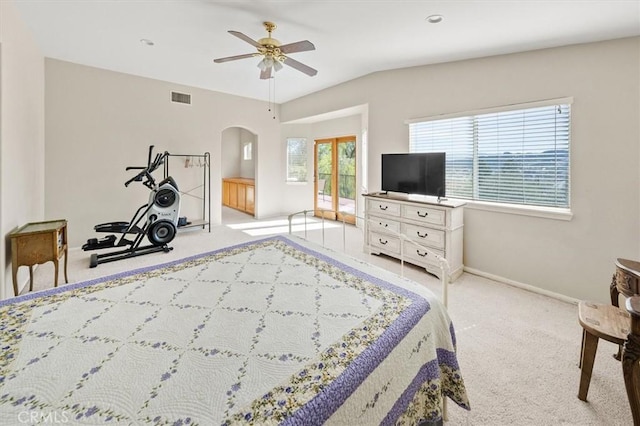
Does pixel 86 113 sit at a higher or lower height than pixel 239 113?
lower

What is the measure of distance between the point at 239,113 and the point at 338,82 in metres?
2.36

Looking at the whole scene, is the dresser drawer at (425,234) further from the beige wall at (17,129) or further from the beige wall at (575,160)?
the beige wall at (17,129)

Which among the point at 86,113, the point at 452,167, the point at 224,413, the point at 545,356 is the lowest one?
the point at 545,356

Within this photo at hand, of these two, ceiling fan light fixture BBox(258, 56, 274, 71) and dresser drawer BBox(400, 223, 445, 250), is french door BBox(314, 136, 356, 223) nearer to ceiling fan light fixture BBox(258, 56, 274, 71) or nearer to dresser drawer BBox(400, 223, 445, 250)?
dresser drawer BBox(400, 223, 445, 250)

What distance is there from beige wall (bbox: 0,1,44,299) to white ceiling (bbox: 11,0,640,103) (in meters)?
0.31

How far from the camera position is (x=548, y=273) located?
3.09 m

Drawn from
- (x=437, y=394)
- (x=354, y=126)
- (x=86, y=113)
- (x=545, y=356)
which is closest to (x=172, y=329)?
(x=437, y=394)

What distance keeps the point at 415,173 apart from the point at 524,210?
4.21 feet

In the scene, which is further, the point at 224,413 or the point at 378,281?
the point at 378,281

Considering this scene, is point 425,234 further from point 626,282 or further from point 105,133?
point 105,133

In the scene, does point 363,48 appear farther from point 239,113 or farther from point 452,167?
point 239,113

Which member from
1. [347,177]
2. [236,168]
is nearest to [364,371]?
[347,177]

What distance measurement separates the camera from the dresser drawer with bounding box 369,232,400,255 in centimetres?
398

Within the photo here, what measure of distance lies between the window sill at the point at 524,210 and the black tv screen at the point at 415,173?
18.5 inches
